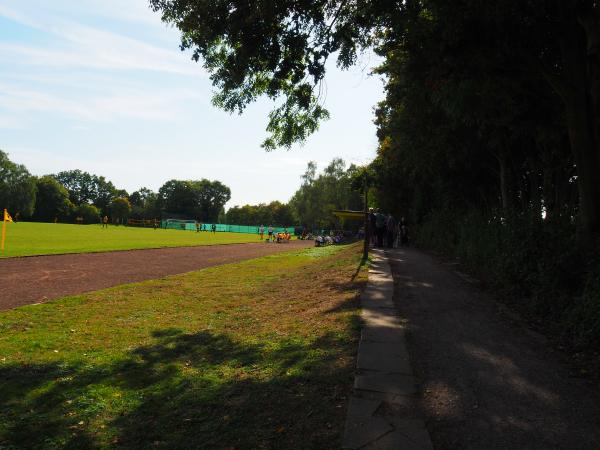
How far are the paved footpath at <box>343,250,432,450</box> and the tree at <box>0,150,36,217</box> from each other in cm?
10646

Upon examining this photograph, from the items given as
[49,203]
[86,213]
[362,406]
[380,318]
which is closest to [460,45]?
[380,318]

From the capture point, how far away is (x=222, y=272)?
15961 millimetres

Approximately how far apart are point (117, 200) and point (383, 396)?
428ft

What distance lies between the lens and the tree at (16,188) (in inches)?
3688

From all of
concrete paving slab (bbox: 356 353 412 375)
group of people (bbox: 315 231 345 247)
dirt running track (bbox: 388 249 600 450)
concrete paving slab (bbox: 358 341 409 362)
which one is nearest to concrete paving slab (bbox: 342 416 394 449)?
dirt running track (bbox: 388 249 600 450)

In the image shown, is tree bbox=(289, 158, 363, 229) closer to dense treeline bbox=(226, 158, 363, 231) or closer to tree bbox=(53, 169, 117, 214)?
dense treeline bbox=(226, 158, 363, 231)

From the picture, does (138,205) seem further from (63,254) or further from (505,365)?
(505,365)


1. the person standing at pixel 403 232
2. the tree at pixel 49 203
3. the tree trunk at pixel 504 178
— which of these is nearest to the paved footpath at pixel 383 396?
the tree trunk at pixel 504 178

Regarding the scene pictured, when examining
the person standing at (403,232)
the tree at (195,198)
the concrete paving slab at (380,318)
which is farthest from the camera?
the tree at (195,198)

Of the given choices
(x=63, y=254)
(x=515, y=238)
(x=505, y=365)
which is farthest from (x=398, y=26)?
(x=63, y=254)

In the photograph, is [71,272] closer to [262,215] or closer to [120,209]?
[262,215]

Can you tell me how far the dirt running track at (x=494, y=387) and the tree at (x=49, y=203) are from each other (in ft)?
378

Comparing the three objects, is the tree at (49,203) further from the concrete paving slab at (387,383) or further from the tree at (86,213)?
the concrete paving slab at (387,383)

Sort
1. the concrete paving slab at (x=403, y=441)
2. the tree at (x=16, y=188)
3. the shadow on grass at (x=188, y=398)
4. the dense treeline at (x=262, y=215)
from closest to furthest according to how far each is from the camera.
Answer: the concrete paving slab at (x=403, y=441) < the shadow on grass at (x=188, y=398) < the tree at (x=16, y=188) < the dense treeline at (x=262, y=215)
